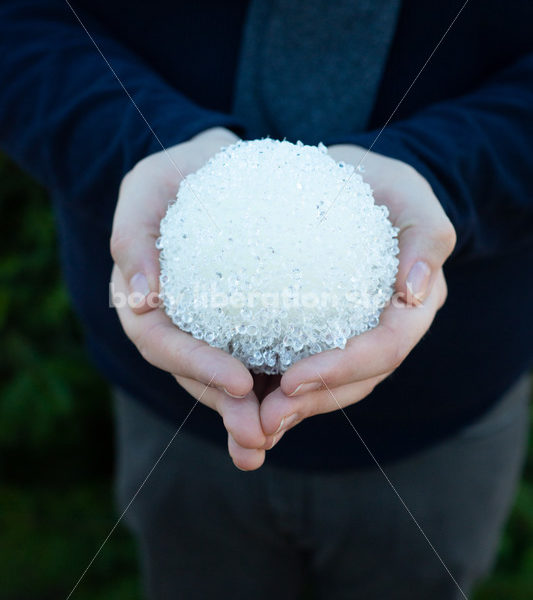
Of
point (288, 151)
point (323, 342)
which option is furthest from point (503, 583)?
point (288, 151)

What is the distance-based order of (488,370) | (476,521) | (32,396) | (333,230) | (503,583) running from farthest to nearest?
(503,583), (32,396), (476,521), (488,370), (333,230)

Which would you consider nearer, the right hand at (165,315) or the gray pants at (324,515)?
the right hand at (165,315)

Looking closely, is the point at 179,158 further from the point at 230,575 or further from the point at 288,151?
the point at 230,575

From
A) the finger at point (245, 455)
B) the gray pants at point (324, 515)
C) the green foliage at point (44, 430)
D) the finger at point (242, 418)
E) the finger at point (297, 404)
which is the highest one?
A: the finger at point (297, 404)

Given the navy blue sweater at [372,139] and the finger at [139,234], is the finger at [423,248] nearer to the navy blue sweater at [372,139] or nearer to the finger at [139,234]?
the navy blue sweater at [372,139]

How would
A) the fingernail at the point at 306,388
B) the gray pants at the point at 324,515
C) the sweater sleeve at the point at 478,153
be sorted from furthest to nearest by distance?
the gray pants at the point at 324,515 < the sweater sleeve at the point at 478,153 < the fingernail at the point at 306,388

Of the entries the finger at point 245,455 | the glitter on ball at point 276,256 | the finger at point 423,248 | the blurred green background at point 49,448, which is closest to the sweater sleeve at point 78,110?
the glitter on ball at point 276,256
